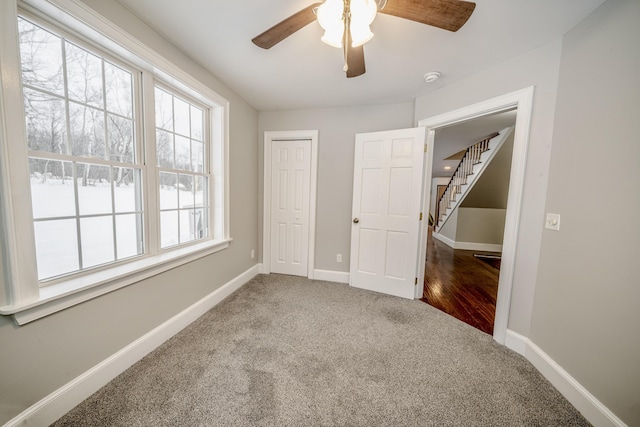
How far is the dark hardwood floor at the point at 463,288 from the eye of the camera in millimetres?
2238

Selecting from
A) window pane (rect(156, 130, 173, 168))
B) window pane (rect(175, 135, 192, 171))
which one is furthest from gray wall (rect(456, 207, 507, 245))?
window pane (rect(156, 130, 173, 168))

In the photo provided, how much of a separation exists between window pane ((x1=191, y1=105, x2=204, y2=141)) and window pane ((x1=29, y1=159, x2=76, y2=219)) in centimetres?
107

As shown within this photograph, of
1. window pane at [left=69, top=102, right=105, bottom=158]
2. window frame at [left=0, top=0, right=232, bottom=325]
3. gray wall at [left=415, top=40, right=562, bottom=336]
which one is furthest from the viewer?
gray wall at [left=415, top=40, right=562, bottom=336]

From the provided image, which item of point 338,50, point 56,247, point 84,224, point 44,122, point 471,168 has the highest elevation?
point 338,50

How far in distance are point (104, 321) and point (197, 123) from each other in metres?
1.84

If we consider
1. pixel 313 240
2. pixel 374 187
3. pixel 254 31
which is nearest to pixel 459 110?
pixel 374 187

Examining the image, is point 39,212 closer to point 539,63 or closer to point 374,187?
point 374,187

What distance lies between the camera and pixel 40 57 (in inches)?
44.2

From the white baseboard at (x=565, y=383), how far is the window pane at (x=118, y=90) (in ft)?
11.4

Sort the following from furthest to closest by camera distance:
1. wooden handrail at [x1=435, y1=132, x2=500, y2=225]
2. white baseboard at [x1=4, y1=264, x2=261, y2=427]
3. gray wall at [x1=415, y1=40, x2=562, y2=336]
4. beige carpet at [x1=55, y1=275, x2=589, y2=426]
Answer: wooden handrail at [x1=435, y1=132, x2=500, y2=225] < gray wall at [x1=415, y1=40, x2=562, y2=336] < beige carpet at [x1=55, y1=275, x2=589, y2=426] < white baseboard at [x1=4, y1=264, x2=261, y2=427]

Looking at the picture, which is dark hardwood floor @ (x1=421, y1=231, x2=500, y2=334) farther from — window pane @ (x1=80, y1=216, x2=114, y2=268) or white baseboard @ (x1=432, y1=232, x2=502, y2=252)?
window pane @ (x1=80, y1=216, x2=114, y2=268)

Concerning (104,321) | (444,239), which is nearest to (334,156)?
(104,321)

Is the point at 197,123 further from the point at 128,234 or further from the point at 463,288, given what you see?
the point at 463,288

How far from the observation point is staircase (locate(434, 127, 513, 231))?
3519 millimetres
